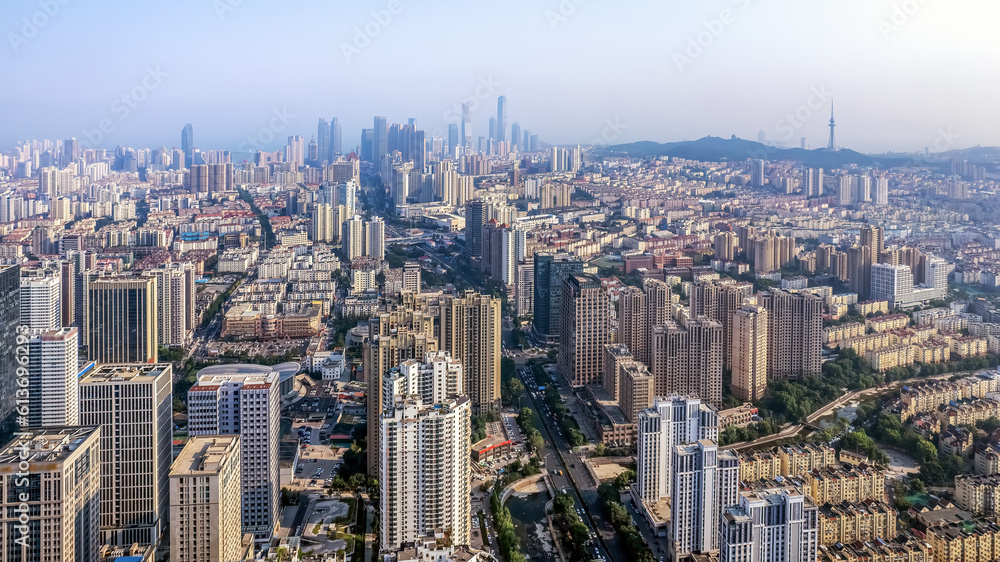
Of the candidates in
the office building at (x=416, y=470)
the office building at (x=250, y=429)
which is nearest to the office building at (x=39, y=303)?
the office building at (x=250, y=429)

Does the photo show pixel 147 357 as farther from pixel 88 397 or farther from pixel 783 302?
pixel 783 302

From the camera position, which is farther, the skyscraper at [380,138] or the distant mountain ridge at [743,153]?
the skyscraper at [380,138]

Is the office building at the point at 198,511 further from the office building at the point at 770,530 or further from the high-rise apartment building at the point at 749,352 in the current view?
the high-rise apartment building at the point at 749,352

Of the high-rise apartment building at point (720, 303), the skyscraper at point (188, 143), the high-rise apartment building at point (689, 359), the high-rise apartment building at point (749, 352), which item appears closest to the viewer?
the high-rise apartment building at point (689, 359)

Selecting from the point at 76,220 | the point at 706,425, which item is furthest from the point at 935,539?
the point at 76,220

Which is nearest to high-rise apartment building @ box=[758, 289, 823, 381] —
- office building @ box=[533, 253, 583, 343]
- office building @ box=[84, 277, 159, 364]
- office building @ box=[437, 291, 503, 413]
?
office building @ box=[533, 253, 583, 343]

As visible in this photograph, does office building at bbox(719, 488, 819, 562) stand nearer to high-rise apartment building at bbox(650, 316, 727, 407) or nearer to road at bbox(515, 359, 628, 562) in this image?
road at bbox(515, 359, 628, 562)
